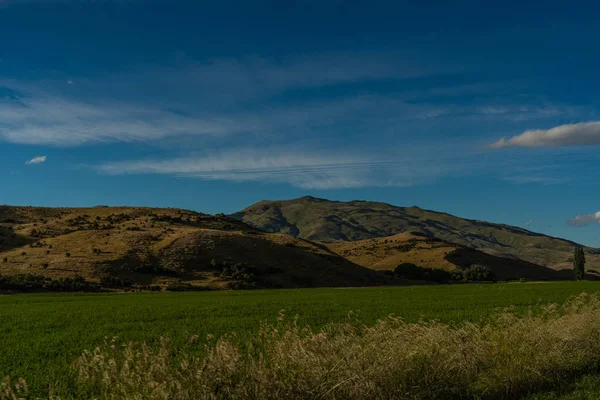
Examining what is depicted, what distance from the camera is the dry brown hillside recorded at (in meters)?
145

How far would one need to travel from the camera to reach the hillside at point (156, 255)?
82688 millimetres

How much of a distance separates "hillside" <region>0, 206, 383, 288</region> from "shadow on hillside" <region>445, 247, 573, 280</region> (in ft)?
173

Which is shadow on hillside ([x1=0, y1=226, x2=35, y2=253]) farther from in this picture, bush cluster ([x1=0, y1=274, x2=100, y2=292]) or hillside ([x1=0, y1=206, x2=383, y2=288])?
bush cluster ([x1=0, y1=274, x2=100, y2=292])

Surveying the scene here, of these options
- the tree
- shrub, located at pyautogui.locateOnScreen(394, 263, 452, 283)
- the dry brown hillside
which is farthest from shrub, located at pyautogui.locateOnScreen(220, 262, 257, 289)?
the tree

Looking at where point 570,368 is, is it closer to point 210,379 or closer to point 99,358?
point 210,379

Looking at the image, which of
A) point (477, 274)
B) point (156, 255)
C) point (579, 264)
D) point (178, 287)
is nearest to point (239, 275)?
point (178, 287)

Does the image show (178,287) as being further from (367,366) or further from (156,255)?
(367,366)

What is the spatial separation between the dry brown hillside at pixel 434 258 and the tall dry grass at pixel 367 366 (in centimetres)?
12563

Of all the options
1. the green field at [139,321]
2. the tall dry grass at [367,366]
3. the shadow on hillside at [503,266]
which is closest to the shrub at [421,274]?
the shadow on hillside at [503,266]

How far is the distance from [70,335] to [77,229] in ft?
319

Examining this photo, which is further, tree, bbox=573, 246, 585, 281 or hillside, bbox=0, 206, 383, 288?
tree, bbox=573, 246, 585, 281

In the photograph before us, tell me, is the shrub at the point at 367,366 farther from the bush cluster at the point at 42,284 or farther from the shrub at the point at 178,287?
the bush cluster at the point at 42,284

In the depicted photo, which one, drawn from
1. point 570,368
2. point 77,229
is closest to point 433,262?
point 77,229

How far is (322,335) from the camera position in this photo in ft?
48.6
